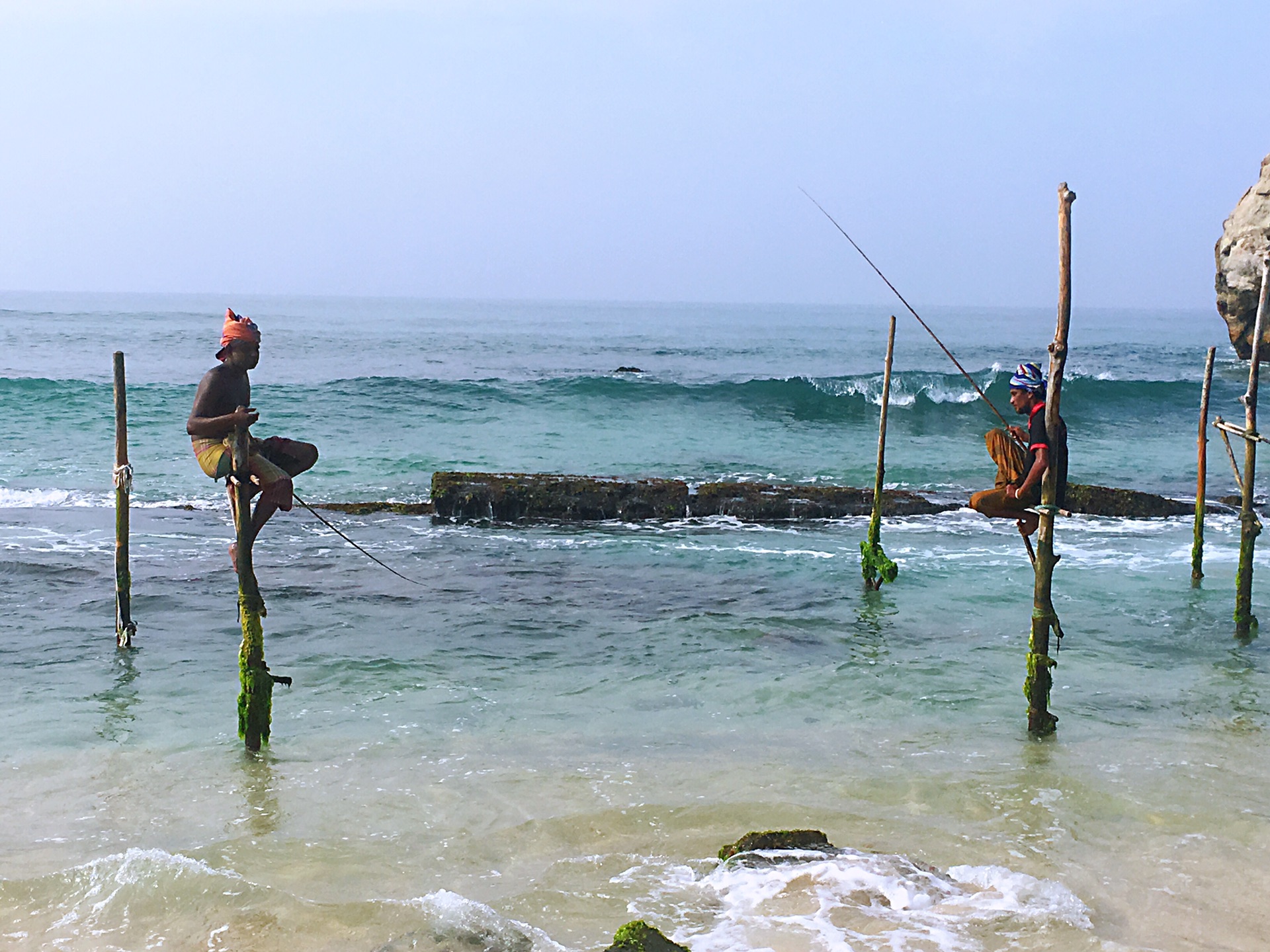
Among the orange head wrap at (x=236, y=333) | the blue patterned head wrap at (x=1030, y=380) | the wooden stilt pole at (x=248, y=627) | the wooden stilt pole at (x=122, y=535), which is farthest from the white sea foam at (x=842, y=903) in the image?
the wooden stilt pole at (x=122, y=535)

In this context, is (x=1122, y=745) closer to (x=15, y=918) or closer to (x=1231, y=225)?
(x=15, y=918)

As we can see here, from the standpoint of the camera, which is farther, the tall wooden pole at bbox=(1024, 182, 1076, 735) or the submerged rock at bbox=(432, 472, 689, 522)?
the submerged rock at bbox=(432, 472, 689, 522)

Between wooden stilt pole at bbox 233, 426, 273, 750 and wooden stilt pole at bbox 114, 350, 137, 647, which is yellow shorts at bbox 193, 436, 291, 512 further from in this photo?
wooden stilt pole at bbox 114, 350, 137, 647

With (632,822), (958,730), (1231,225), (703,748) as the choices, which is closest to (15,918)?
(632,822)

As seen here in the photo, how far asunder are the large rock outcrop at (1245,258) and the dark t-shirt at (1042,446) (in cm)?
3581

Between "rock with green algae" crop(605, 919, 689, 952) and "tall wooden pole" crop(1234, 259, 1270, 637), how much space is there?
26.3 ft

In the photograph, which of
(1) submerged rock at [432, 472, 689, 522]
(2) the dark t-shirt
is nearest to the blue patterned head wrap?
(2) the dark t-shirt

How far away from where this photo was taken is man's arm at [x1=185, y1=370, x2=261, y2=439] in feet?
23.0

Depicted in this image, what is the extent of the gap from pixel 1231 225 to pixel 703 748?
4089 centimetres

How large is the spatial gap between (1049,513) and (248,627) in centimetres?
549

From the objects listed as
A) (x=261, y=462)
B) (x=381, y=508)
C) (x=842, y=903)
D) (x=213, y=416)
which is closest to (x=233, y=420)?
(x=213, y=416)

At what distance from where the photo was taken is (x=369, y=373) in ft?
146

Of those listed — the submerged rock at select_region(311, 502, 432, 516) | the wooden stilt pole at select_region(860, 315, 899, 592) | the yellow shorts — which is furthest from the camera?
the submerged rock at select_region(311, 502, 432, 516)

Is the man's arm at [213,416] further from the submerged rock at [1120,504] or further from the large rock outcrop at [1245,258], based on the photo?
the large rock outcrop at [1245,258]
